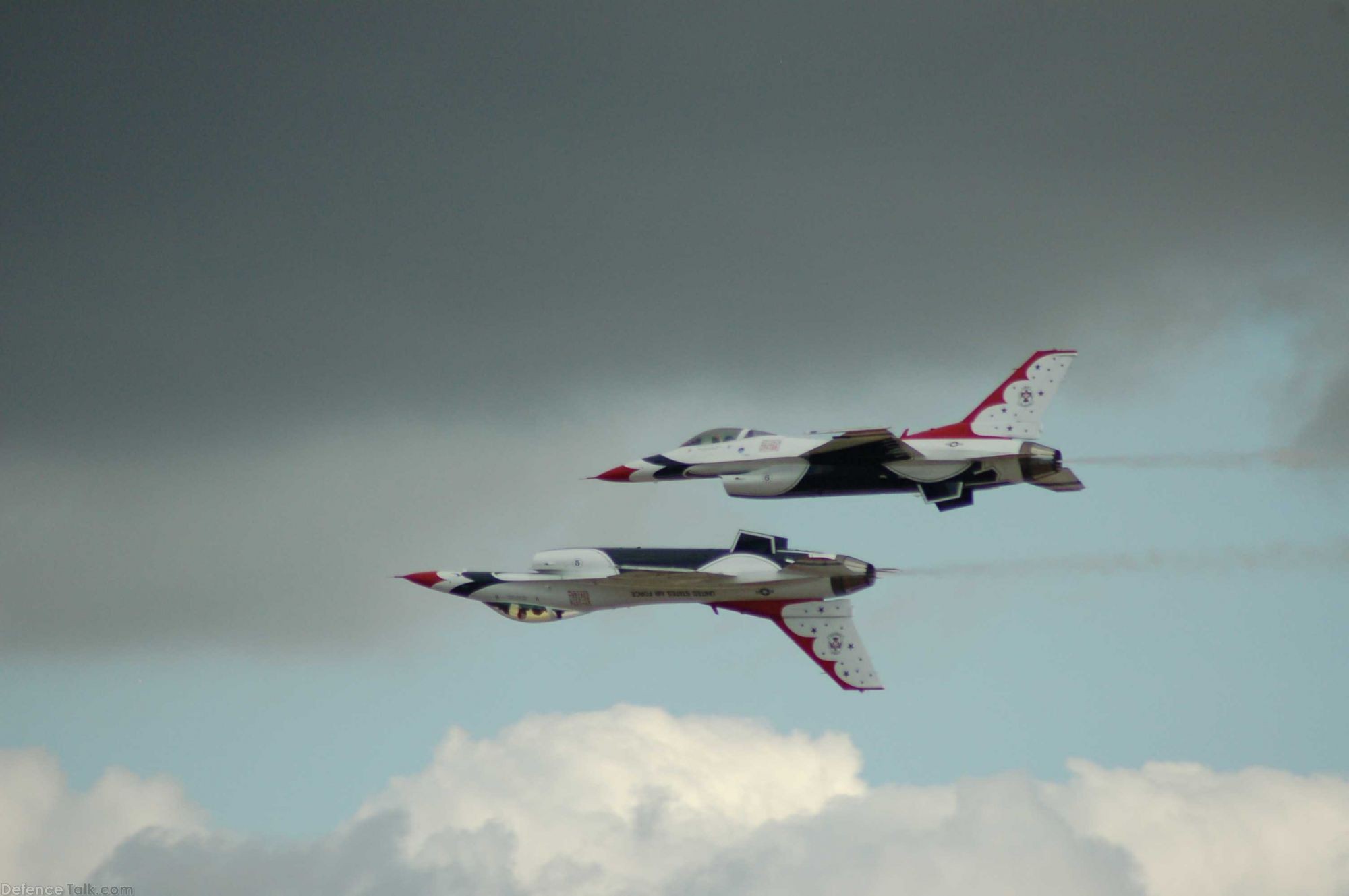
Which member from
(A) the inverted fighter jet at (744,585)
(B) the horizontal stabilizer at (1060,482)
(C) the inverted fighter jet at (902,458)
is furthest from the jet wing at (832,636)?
(B) the horizontal stabilizer at (1060,482)

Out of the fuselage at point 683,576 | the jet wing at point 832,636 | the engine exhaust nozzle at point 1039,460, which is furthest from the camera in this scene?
the jet wing at point 832,636

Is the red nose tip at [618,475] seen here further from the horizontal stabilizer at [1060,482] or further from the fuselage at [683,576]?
the horizontal stabilizer at [1060,482]

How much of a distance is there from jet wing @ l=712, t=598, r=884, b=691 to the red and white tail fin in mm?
8785

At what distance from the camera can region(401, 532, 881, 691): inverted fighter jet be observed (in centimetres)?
8025

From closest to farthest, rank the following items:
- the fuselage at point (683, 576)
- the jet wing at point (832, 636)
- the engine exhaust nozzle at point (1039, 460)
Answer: the engine exhaust nozzle at point (1039, 460) < the fuselage at point (683, 576) < the jet wing at point (832, 636)

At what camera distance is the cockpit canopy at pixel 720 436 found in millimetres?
80000

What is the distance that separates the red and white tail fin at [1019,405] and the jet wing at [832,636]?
8.78m

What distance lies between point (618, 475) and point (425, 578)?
39.3ft

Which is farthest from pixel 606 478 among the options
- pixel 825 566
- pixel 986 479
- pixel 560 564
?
pixel 986 479

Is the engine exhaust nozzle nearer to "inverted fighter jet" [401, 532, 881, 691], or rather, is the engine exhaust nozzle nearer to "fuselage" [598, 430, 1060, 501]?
"fuselage" [598, 430, 1060, 501]

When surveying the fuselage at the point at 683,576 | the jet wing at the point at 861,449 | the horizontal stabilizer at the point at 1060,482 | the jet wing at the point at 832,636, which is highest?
the jet wing at the point at 861,449

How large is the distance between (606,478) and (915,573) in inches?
528

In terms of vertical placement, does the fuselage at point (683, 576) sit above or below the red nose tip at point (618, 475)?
below

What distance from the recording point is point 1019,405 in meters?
79.4
